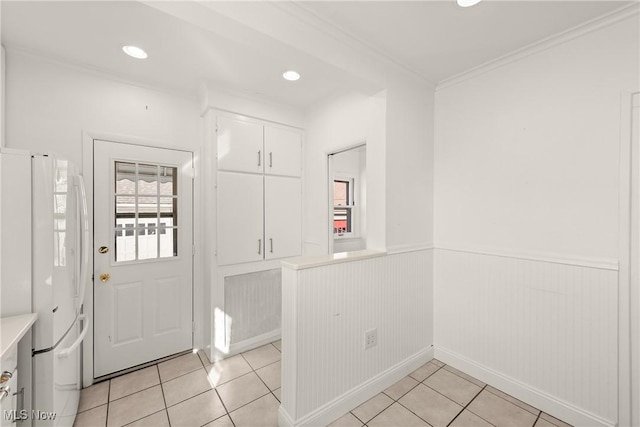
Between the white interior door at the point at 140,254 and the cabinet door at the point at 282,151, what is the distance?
2.50 feet

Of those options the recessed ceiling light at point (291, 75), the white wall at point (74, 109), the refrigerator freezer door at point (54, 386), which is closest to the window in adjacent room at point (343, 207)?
the recessed ceiling light at point (291, 75)

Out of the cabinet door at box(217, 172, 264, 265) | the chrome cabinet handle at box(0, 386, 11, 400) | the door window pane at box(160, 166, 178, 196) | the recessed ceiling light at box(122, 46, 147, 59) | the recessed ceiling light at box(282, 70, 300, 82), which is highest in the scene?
the recessed ceiling light at box(282, 70, 300, 82)

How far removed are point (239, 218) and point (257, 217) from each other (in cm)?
19

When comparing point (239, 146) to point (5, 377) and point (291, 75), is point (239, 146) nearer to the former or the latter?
point (291, 75)

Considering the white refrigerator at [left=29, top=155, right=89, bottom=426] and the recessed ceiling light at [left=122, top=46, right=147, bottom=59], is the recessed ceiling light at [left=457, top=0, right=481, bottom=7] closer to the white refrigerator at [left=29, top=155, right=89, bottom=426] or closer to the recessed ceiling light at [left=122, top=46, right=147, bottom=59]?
the recessed ceiling light at [left=122, top=46, right=147, bottom=59]

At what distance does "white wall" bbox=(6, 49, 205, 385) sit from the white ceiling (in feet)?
0.41

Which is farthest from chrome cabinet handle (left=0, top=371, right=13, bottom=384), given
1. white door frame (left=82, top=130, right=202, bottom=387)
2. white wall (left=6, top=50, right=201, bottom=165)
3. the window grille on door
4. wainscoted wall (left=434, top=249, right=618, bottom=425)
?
wainscoted wall (left=434, top=249, right=618, bottom=425)

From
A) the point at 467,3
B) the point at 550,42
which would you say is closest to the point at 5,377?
the point at 467,3

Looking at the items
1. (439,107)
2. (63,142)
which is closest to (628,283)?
(439,107)

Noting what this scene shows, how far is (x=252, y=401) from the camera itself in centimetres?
198

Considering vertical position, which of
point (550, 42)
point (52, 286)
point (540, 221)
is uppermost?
point (550, 42)

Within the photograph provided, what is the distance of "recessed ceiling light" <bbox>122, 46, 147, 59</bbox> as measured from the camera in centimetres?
194

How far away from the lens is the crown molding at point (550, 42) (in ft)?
5.27

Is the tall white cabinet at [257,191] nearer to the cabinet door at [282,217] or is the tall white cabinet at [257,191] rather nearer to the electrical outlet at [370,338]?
the cabinet door at [282,217]
